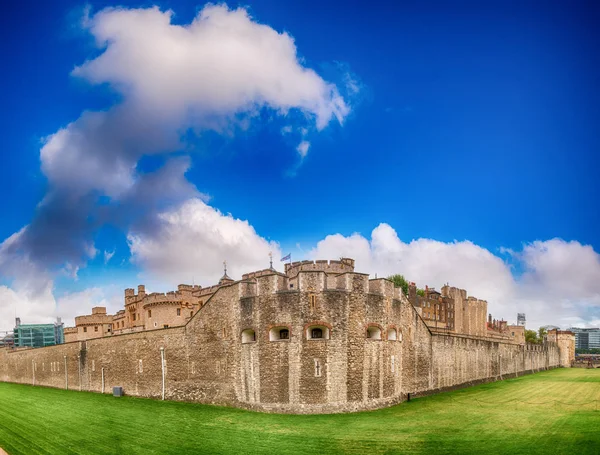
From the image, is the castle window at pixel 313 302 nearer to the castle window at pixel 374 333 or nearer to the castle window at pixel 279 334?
the castle window at pixel 279 334

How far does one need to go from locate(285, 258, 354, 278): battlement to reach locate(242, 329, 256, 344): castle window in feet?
35.6

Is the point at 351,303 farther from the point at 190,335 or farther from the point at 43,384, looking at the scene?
the point at 43,384

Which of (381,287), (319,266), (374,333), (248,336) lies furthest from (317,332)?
(319,266)

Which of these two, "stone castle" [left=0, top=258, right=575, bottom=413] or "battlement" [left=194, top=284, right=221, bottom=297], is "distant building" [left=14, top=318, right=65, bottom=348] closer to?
"battlement" [left=194, top=284, right=221, bottom=297]

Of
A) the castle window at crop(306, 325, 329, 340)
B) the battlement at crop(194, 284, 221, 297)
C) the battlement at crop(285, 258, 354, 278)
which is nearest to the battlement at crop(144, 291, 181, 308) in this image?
the battlement at crop(194, 284, 221, 297)

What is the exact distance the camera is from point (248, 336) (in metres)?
28.2

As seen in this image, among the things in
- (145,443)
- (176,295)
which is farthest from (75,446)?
(176,295)

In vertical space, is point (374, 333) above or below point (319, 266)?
below

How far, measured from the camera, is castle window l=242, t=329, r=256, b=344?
28.0 metres

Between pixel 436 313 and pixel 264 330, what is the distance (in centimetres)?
5147

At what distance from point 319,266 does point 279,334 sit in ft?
44.4

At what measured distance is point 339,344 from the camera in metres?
26.5

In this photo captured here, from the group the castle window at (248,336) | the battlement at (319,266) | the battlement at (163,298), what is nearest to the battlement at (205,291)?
the battlement at (163,298)

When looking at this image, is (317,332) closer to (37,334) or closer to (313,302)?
(313,302)
